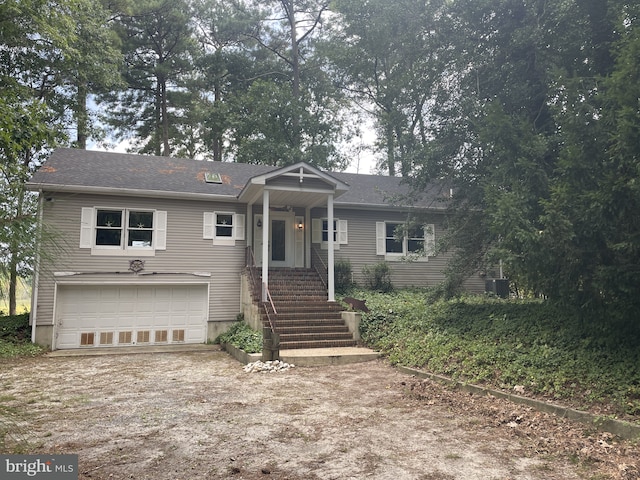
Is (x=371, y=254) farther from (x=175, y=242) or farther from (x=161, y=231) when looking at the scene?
(x=161, y=231)

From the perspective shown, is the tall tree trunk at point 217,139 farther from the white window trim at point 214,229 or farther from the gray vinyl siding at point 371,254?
the gray vinyl siding at point 371,254

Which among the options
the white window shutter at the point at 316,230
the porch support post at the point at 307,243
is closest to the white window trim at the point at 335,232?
the white window shutter at the point at 316,230

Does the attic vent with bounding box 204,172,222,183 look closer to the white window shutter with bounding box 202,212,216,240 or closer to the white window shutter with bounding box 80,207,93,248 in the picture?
the white window shutter with bounding box 202,212,216,240

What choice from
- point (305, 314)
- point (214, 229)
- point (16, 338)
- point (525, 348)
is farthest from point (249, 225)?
point (525, 348)

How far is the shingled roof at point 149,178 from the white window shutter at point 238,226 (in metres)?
0.59

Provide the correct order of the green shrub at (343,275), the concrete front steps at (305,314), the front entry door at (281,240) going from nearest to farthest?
the concrete front steps at (305,314)
the green shrub at (343,275)
the front entry door at (281,240)

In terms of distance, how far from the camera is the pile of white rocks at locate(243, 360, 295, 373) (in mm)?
8281

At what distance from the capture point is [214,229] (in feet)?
44.0

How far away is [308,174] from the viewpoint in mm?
→ 11977

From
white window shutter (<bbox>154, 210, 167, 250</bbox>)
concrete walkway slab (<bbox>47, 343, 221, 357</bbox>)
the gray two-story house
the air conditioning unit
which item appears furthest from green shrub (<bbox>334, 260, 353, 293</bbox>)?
white window shutter (<bbox>154, 210, 167, 250</bbox>)

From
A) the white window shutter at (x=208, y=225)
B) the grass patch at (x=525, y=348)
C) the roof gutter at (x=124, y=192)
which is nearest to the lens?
the grass patch at (x=525, y=348)

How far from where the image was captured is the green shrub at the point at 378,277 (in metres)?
14.6

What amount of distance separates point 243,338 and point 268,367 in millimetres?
2538

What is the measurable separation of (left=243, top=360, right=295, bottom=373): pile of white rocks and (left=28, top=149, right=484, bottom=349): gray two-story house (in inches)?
114
